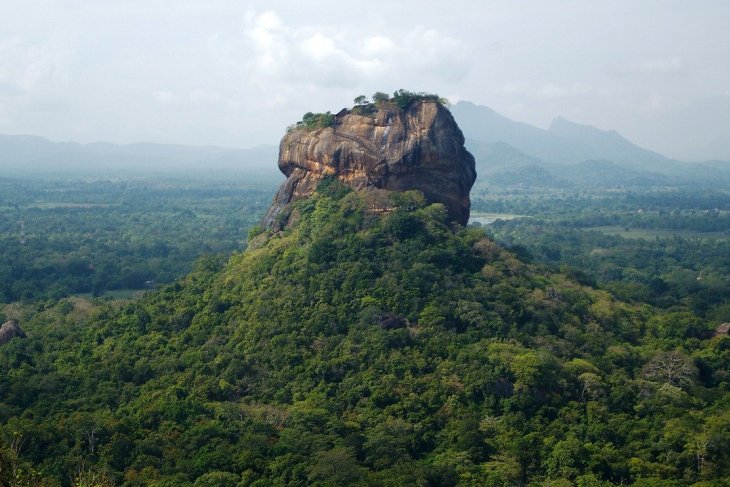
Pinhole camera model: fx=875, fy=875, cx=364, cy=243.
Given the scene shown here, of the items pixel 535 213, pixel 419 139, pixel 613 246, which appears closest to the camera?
pixel 419 139

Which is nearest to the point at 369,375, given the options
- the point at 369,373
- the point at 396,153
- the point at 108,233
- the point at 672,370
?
the point at 369,373

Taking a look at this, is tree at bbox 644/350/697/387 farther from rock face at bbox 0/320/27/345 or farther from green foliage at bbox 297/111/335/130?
rock face at bbox 0/320/27/345

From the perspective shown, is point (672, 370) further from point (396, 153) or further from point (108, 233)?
point (108, 233)

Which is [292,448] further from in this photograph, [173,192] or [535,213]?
[173,192]

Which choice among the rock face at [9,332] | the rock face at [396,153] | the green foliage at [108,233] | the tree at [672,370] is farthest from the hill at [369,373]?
→ the green foliage at [108,233]

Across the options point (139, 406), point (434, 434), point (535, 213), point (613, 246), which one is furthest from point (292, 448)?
point (535, 213)

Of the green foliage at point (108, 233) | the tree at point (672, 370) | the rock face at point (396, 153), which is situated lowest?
the green foliage at point (108, 233)

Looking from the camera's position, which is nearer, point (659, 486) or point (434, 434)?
point (659, 486)

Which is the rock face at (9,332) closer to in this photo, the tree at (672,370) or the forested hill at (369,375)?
the forested hill at (369,375)

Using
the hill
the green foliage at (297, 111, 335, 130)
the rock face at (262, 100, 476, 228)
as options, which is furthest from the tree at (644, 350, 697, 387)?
the green foliage at (297, 111, 335, 130)
